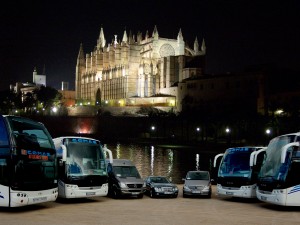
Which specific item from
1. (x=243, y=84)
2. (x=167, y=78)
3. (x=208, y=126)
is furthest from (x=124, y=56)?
(x=208, y=126)

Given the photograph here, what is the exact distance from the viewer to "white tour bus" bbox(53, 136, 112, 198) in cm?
1499

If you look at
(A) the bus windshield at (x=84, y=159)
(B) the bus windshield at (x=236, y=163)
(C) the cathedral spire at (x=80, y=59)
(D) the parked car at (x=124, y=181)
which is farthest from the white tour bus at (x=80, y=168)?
(C) the cathedral spire at (x=80, y=59)

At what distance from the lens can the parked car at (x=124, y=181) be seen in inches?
678

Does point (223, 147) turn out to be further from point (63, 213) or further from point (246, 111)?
point (63, 213)

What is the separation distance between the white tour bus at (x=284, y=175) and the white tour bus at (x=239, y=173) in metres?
1.15

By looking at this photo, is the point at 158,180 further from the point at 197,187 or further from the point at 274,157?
the point at 274,157

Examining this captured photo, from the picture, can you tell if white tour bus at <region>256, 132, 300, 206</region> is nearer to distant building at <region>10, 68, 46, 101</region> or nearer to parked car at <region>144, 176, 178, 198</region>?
parked car at <region>144, 176, 178, 198</region>

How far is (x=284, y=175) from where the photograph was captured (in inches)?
548

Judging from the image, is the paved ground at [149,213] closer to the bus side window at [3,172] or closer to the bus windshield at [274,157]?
the bus side window at [3,172]

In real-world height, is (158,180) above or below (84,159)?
below

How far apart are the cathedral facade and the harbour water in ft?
131

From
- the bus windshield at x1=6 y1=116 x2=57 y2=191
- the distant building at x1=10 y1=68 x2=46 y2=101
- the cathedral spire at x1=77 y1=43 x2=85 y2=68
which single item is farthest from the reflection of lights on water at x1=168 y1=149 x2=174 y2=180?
the distant building at x1=10 y1=68 x2=46 y2=101

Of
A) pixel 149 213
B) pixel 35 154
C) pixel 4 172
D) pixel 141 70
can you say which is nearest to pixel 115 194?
pixel 149 213

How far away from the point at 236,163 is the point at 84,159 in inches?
228
